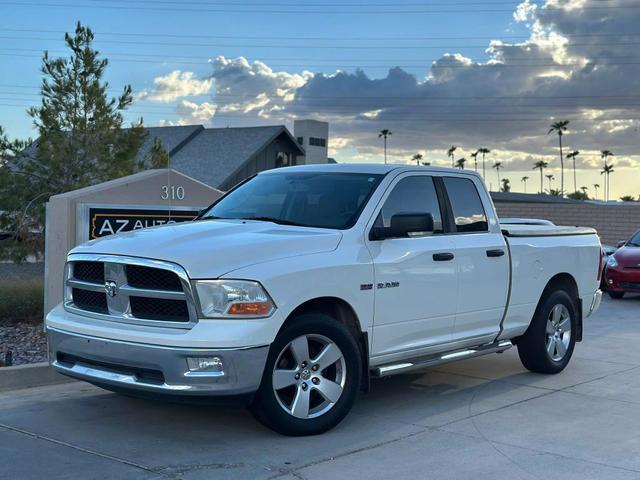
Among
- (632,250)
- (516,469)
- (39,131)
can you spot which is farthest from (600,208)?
(516,469)

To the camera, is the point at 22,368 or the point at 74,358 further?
the point at 22,368

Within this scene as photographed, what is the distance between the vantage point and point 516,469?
17.8 feet

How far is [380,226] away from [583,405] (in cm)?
249

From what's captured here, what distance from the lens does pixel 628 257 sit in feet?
55.1

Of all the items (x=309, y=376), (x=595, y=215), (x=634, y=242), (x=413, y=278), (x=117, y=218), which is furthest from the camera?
(x=595, y=215)

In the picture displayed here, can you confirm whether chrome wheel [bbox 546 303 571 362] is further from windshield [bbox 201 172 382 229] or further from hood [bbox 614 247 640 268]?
hood [bbox 614 247 640 268]

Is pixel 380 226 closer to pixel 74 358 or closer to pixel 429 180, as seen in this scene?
pixel 429 180

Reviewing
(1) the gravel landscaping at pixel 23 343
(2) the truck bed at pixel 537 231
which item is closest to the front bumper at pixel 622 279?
(2) the truck bed at pixel 537 231

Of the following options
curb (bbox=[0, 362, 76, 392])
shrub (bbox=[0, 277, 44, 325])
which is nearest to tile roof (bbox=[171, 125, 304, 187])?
shrub (bbox=[0, 277, 44, 325])

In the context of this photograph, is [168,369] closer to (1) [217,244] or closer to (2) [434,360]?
(1) [217,244]

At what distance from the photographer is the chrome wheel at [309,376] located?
5855 millimetres

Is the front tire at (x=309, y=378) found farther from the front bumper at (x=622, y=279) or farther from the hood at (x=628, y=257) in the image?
the hood at (x=628, y=257)

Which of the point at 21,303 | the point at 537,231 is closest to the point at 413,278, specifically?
the point at 537,231

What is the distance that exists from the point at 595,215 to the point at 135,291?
27685 mm
